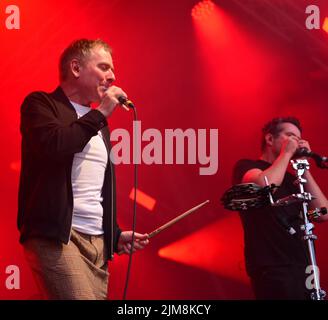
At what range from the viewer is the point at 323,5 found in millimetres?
3641

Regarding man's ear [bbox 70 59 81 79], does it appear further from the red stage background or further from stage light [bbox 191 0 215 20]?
stage light [bbox 191 0 215 20]

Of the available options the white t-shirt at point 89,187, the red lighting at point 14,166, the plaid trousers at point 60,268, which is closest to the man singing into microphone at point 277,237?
the white t-shirt at point 89,187

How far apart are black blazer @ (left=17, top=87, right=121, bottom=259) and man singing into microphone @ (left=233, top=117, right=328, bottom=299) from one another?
0.90m

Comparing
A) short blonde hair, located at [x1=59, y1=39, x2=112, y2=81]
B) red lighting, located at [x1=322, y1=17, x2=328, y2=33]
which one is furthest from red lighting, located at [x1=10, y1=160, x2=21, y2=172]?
red lighting, located at [x1=322, y1=17, x2=328, y2=33]

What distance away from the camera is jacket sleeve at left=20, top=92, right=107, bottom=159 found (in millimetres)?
2236

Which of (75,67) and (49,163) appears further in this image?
(75,67)

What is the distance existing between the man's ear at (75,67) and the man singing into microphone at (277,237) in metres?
0.95

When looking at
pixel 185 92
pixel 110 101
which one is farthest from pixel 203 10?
pixel 110 101

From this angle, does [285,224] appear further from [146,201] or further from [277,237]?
[146,201]

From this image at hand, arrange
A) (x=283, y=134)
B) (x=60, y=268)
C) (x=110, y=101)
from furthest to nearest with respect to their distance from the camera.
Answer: (x=283, y=134)
(x=110, y=101)
(x=60, y=268)

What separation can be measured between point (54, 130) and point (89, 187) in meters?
0.27

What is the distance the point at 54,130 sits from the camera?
Result: 2.26 metres

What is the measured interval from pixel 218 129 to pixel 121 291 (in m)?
1.00
